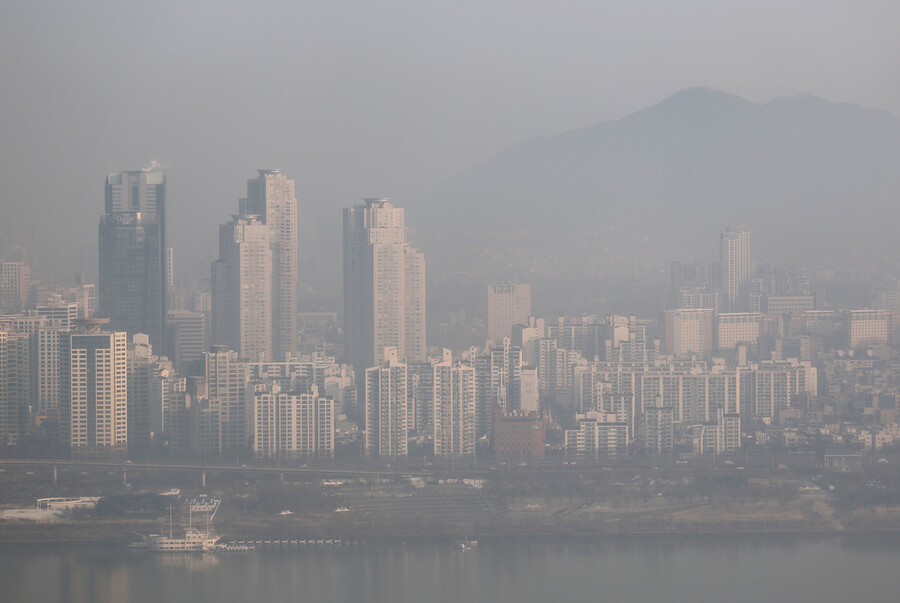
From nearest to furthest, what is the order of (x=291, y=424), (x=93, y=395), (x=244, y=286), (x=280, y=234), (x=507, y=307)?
Answer: (x=93, y=395) → (x=291, y=424) → (x=244, y=286) → (x=280, y=234) → (x=507, y=307)

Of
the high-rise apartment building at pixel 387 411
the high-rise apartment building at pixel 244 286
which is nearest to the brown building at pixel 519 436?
the high-rise apartment building at pixel 387 411

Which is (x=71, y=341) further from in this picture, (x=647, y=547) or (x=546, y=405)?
(x=647, y=547)

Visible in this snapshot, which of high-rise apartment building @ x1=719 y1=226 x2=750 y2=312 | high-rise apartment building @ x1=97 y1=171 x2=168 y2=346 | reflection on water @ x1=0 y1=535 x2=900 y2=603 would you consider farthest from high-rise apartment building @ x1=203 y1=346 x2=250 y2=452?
high-rise apartment building @ x1=719 y1=226 x2=750 y2=312

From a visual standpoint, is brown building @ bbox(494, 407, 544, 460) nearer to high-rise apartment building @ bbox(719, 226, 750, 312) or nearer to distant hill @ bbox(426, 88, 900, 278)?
distant hill @ bbox(426, 88, 900, 278)

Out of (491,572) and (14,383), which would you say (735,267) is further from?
(491,572)

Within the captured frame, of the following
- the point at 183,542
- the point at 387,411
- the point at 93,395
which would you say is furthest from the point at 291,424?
the point at 183,542

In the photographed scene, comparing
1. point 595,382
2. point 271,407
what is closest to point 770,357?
point 595,382

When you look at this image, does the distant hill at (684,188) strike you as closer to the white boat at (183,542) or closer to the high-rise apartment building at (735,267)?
the high-rise apartment building at (735,267)
